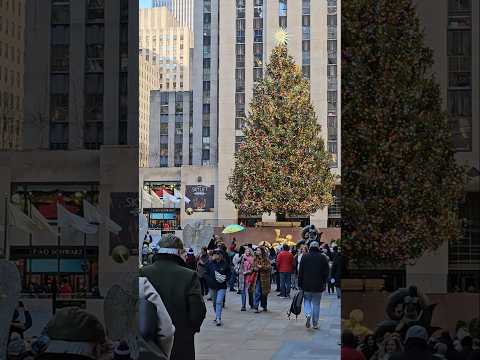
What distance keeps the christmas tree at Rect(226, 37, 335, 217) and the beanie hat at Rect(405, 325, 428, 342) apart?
11.5 metres

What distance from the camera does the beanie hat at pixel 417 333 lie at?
2.94 metres

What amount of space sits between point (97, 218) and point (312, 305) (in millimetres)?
5218

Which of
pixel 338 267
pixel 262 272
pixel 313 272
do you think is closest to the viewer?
pixel 338 267

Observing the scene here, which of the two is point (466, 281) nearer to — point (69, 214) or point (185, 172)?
point (69, 214)

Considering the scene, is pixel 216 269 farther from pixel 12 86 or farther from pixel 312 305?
pixel 12 86

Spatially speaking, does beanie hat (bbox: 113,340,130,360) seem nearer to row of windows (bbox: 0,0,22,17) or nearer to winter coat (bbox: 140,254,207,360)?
winter coat (bbox: 140,254,207,360)

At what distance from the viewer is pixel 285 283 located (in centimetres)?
1215

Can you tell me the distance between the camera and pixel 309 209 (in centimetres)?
1647

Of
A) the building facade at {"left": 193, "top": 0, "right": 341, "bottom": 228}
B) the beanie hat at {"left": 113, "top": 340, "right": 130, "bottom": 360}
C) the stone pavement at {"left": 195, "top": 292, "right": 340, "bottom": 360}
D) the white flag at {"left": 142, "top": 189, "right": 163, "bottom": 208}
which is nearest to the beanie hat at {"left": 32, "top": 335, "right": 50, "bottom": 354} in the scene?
the beanie hat at {"left": 113, "top": 340, "right": 130, "bottom": 360}

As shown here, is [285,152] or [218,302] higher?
[285,152]

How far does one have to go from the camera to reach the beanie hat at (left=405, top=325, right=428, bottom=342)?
2943 mm

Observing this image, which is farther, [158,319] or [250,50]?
[250,50]

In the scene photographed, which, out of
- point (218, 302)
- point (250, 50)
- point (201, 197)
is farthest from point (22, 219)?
point (201, 197)

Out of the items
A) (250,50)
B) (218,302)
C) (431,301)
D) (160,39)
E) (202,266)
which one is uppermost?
(250,50)
